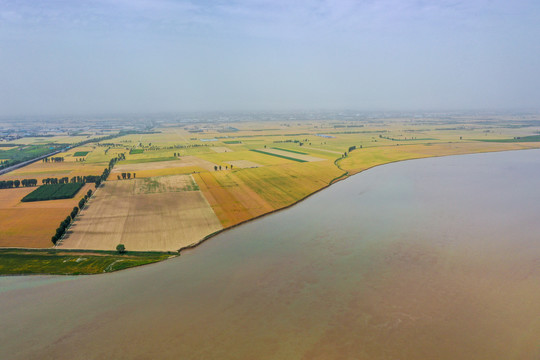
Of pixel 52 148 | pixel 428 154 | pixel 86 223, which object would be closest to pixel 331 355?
pixel 86 223

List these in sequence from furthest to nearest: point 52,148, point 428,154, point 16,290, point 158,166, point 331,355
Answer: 1. point 52,148
2. point 428,154
3. point 158,166
4. point 16,290
5. point 331,355

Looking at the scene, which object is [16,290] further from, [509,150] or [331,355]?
[509,150]

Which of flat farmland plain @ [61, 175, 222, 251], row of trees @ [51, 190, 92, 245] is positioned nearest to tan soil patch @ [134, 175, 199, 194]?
flat farmland plain @ [61, 175, 222, 251]

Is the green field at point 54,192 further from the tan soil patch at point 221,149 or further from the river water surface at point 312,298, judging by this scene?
the tan soil patch at point 221,149

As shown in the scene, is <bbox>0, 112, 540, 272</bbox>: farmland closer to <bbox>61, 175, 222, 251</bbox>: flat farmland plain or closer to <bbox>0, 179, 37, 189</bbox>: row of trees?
<bbox>61, 175, 222, 251</bbox>: flat farmland plain

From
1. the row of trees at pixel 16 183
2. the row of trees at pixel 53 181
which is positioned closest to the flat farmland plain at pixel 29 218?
the row of trees at pixel 16 183

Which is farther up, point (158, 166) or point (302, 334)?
point (158, 166)
